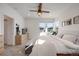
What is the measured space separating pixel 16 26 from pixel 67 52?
90 cm

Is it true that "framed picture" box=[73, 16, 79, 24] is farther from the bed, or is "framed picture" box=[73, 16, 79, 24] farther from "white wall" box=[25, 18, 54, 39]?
"white wall" box=[25, 18, 54, 39]

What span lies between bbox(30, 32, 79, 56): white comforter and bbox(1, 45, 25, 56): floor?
17cm

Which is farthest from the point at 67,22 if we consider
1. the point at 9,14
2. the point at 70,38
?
the point at 9,14

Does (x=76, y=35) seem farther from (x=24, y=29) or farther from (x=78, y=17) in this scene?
(x=24, y=29)

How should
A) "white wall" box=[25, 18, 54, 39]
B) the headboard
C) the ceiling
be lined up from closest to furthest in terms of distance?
1. the ceiling
2. the headboard
3. "white wall" box=[25, 18, 54, 39]

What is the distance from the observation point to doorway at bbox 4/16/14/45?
1672 mm

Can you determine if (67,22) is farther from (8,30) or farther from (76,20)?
(8,30)

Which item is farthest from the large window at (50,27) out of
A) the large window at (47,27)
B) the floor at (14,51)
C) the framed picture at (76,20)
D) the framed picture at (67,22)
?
the floor at (14,51)

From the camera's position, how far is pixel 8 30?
5.68 ft

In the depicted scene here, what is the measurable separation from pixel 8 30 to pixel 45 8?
26.1 inches

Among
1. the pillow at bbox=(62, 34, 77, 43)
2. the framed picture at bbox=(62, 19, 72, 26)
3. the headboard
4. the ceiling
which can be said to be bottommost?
the pillow at bbox=(62, 34, 77, 43)

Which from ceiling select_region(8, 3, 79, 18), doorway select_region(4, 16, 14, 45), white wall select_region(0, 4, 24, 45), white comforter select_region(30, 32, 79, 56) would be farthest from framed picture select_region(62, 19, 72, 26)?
doorway select_region(4, 16, 14, 45)

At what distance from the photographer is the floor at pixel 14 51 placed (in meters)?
1.63

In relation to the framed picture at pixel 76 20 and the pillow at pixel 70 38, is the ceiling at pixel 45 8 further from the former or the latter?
→ the pillow at pixel 70 38
